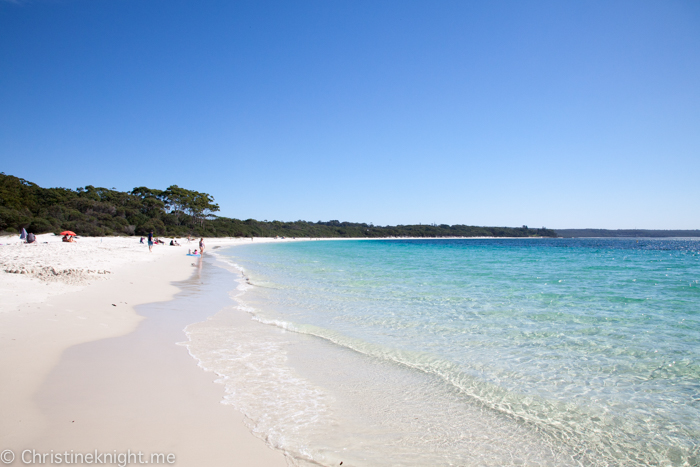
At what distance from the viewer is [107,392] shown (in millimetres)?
3711

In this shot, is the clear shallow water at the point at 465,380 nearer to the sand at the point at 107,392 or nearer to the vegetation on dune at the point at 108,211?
the sand at the point at 107,392

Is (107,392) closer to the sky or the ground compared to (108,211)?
closer to the ground

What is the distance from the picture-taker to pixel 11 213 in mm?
32594

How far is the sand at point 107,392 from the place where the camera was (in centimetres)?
280

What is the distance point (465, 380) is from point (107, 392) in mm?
4298

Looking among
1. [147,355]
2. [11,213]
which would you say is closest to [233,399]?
[147,355]

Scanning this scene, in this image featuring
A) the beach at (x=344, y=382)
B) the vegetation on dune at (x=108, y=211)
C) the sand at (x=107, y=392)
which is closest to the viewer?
the sand at (x=107, y=392)

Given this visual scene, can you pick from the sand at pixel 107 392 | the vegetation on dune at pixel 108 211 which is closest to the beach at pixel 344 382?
the sand at pixel 107 392

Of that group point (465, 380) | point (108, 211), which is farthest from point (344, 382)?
point (108, 211)

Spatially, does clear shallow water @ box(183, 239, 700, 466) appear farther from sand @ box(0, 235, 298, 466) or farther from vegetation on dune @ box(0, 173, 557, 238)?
vegetation on dune @ box(0, 173, 557, 238)

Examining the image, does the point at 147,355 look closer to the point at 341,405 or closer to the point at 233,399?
the point at 233,399

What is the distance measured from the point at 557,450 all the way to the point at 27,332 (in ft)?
24.7

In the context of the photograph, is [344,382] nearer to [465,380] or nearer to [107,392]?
[465,380]

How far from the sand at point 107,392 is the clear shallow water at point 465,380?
1.11 ft
